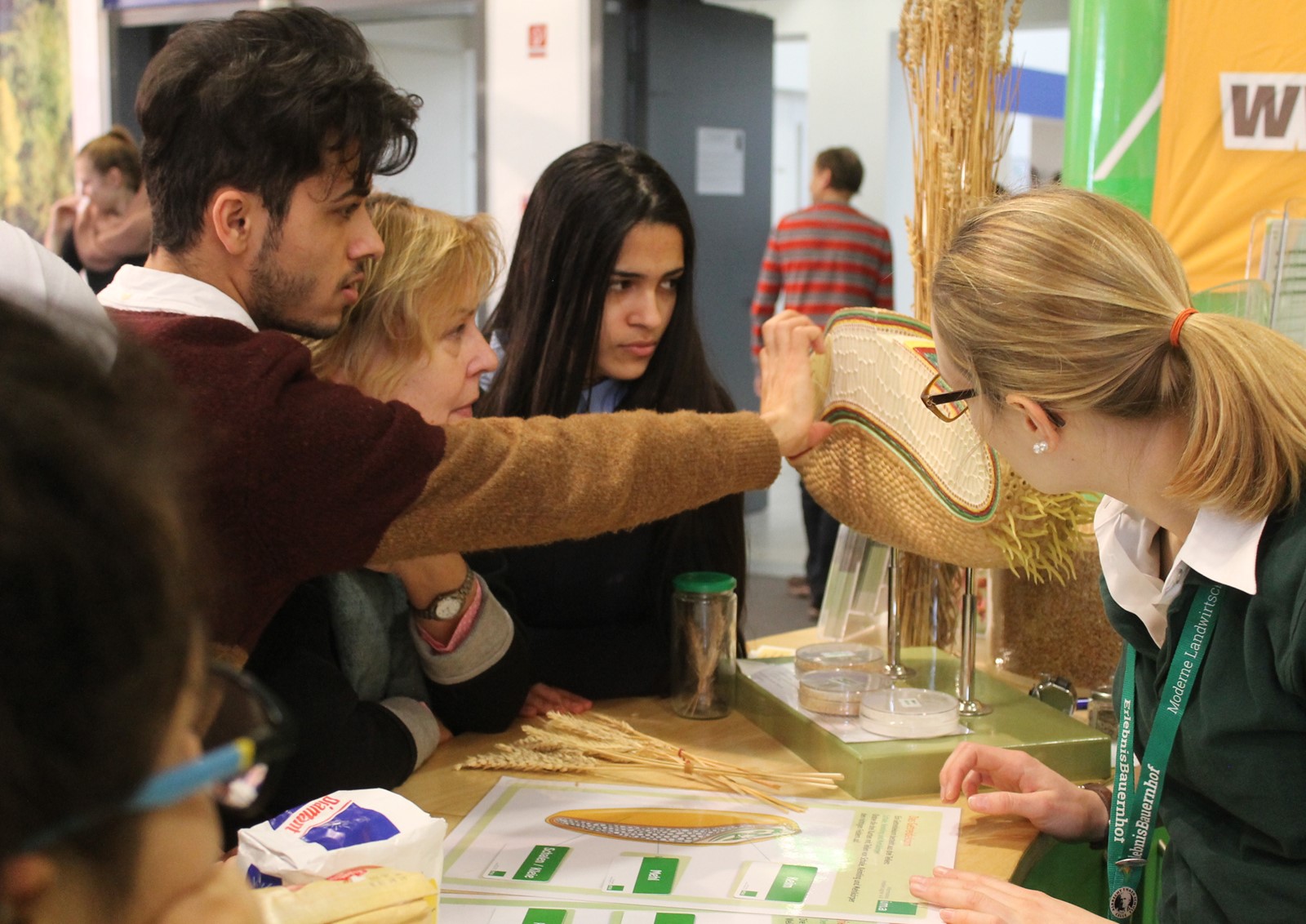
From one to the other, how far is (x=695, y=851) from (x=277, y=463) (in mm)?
563

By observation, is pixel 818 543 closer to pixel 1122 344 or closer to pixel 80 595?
pixel 1122 344

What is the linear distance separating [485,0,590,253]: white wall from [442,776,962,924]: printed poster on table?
3.97m

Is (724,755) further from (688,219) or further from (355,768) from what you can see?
(688,219)

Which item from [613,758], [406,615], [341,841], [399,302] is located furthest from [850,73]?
[341,841]

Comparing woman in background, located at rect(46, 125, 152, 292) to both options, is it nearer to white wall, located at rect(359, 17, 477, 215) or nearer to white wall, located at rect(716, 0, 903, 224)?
white wall, located at rect(716, 0, 903, 224)

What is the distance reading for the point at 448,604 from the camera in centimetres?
157

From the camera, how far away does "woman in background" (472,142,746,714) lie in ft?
5.88

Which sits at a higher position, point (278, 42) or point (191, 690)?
point (278, 42)

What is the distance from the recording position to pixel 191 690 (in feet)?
1.67

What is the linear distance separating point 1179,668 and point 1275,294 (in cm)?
100

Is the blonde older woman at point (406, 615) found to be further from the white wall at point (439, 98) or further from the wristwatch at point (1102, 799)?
the white wall at point (439, 98)

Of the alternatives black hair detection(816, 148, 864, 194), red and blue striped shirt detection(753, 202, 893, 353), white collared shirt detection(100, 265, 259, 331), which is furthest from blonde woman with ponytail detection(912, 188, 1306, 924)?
black hair detection(816, 148, 864, 194)

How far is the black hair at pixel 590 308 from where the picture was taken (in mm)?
1946

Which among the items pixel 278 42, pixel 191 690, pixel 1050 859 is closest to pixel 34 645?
pixel 191 690
